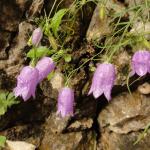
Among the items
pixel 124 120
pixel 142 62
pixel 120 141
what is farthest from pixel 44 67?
pixel 120 141

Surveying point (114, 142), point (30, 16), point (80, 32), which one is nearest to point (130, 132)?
point (114, 142)

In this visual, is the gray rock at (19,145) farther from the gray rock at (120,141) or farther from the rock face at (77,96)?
the gray rock at (120,141)

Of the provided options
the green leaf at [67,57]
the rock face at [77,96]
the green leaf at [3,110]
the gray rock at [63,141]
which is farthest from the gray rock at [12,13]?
the gray rock at [63,141]

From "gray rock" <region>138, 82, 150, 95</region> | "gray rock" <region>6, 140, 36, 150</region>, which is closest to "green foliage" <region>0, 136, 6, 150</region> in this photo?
"gray rock" <region>6, 140, 36, 150</region>

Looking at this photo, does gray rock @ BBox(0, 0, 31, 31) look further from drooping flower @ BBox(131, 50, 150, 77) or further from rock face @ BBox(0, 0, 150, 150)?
drooping flower @ BBox(131, 50, 150, 77)

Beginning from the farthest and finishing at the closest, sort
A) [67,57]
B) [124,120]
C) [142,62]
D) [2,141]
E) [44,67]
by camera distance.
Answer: [124,120], [2,141], [67,57], [44,67], [142,62]

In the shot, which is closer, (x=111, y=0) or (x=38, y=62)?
(x=38, y=62)

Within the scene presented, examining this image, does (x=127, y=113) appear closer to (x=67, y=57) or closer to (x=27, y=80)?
(x=67, y=57)

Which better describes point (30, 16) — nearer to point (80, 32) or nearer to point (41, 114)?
point (80, 32)
